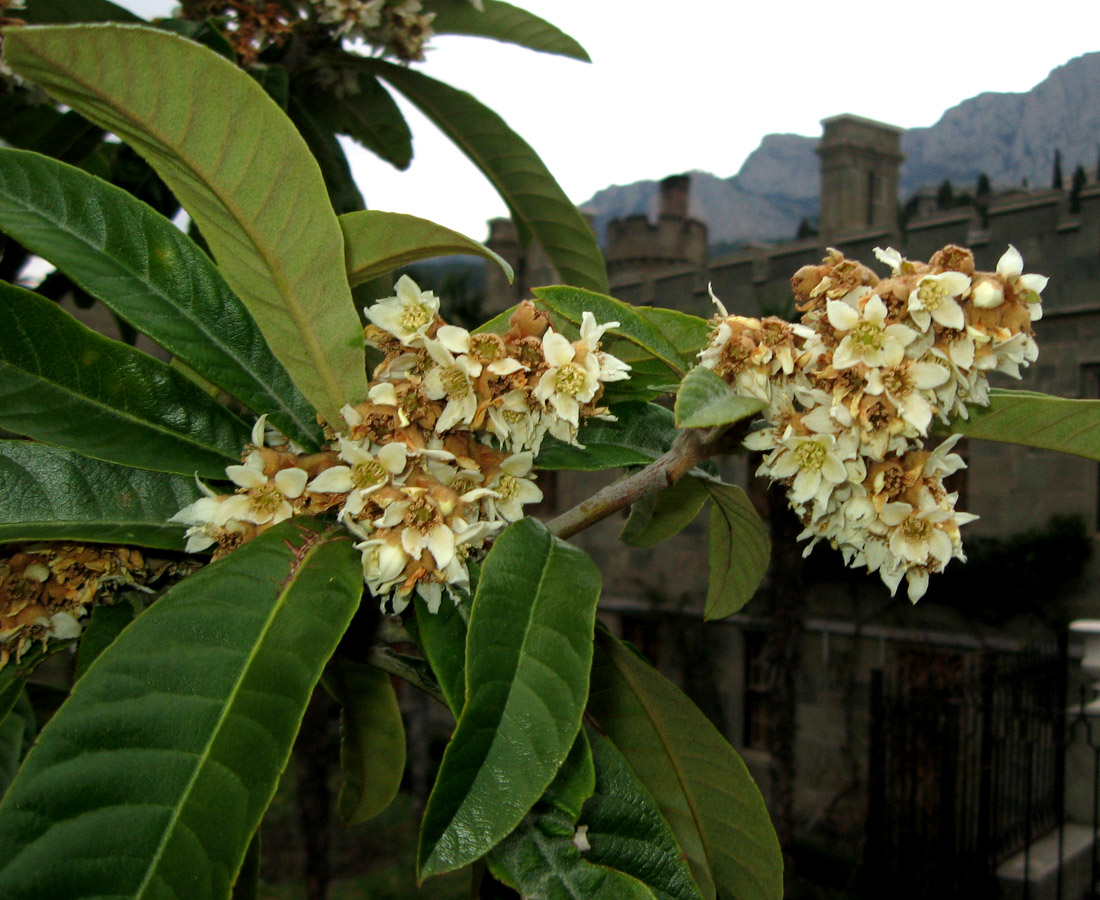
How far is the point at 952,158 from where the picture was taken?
19.7 m

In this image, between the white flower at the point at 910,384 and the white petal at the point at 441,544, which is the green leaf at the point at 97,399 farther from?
the white flower at the point at 910,384

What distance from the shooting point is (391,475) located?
2.04 feet

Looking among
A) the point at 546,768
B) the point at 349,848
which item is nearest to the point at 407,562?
the point at 546,768

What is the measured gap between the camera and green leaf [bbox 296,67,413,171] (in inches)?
61.5

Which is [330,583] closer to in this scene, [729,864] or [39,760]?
[39,760]

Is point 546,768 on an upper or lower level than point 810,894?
upper

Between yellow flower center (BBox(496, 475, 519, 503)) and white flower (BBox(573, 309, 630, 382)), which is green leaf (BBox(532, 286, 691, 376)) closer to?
white flower (BBox(573, 309, 630, 382))

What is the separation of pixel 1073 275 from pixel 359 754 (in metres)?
7.94

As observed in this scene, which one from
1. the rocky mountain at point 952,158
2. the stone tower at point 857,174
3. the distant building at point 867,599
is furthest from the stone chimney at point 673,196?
the stone tower at point 857,174

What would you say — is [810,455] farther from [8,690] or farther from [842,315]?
[8,690]

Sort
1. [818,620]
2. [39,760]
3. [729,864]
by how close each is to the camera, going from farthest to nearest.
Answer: [818,620]
[729,864]
[39,760]

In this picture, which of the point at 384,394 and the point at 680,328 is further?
the point at 680,328

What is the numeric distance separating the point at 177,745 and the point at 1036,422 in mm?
637

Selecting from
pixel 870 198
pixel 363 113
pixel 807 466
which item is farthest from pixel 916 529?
pixel 870 198
